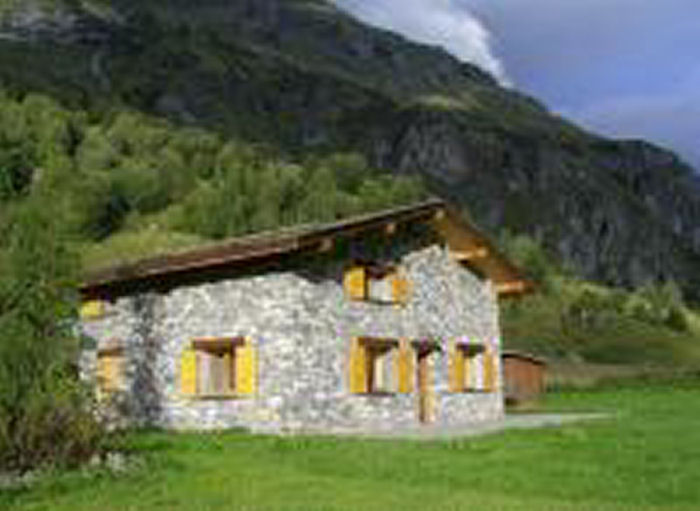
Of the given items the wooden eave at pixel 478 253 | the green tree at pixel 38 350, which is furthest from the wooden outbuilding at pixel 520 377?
the green tree at pixel 38 350

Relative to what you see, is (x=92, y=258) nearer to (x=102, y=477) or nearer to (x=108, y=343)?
(x=108, y=343)

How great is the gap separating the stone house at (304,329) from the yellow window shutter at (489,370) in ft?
1.46

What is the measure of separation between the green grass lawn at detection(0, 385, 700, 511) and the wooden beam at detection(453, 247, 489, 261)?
9230mm

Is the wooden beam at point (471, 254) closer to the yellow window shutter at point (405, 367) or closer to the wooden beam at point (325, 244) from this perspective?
the yellow window shutter at point (405, 367)

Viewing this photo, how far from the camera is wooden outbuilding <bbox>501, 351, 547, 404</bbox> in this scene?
48562 mm

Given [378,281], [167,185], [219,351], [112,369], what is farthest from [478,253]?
[167,185]

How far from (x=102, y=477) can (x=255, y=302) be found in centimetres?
1207

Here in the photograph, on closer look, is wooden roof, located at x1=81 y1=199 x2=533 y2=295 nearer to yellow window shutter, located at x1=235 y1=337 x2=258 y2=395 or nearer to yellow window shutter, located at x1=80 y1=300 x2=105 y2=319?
yellow window shutter, located at x1=80 y1=300 x2=105 y2=319

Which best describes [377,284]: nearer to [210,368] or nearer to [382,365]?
[382,365]

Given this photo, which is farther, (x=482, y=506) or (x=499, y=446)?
(x=499, y=446)

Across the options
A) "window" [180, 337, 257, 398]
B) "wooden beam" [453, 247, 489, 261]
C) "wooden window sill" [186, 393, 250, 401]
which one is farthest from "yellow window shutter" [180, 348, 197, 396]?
"wooden beam" [453, 247, 489, 261]

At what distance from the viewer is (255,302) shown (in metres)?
31.8

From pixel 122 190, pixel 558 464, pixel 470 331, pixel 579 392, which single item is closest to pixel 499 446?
pixel 558 464

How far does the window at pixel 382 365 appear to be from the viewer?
3256 cm
